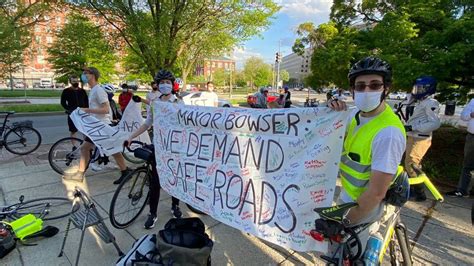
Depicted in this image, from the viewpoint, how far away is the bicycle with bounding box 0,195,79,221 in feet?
10.9

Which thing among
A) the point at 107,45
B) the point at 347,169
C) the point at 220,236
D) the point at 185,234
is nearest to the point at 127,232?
the point at 220,236

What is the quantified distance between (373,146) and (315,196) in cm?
65

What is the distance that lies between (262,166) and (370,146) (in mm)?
941

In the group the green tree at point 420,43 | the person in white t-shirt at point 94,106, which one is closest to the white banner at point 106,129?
the person in white t-shirt at point 94,106

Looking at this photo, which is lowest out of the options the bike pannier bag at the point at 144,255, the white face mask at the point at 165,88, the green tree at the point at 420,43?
the bike pannier bag at the point at 144,255

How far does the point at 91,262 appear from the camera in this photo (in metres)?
2.78

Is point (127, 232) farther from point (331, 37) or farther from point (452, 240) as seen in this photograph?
point (331, 37)

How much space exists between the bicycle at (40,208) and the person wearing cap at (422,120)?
524 cm

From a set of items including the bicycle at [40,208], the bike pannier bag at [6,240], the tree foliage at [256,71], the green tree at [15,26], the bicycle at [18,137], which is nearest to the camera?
the bike pannier bag at [6,240]

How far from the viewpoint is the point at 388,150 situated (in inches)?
61.3

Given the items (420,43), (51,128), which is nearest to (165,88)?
(420,43)

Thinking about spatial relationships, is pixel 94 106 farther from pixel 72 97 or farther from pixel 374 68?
pixel 374 68

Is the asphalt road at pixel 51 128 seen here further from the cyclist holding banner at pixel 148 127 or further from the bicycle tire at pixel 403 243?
the bicycle tire at pixel 403 243

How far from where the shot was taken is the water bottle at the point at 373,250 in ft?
6.21
